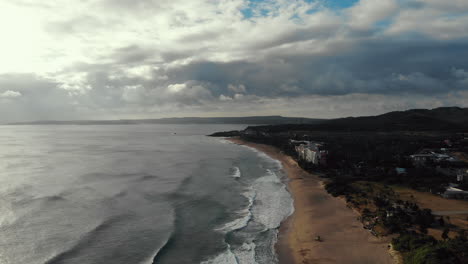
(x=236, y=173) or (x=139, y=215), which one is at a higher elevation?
(x=236, y=173)

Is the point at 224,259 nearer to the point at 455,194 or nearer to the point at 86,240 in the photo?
the point at 86,240

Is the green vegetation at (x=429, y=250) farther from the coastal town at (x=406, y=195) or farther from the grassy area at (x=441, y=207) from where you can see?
the grassy area at (x=441, y=207)

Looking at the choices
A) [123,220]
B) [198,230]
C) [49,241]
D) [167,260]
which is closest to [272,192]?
[198,230]

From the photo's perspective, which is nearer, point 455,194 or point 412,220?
point 412,220

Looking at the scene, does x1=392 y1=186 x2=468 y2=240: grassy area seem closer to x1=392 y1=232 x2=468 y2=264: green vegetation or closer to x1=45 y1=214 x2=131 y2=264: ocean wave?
x1=392 y1=232 x2=468 y2=264: green vegetation

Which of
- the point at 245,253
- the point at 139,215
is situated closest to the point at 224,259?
the point at 245,253

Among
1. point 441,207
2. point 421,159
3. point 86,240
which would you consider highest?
point 421,159

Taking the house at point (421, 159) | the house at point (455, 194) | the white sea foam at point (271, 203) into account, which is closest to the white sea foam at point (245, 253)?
the white sea foam at point (271, 203)

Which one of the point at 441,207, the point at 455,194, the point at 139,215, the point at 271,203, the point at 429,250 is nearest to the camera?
the point at 429,250
